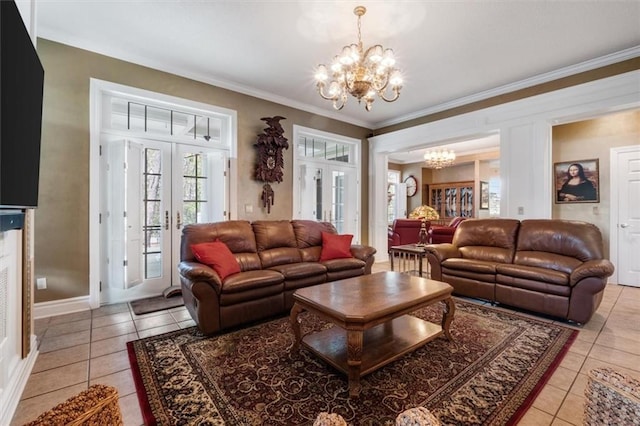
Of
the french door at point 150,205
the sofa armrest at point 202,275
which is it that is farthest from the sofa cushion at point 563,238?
the french door at point 150,205

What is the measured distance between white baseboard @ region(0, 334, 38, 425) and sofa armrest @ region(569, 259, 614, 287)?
4.52m

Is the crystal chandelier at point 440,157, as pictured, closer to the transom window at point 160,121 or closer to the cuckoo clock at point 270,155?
the cuckoo clock at point 270,155

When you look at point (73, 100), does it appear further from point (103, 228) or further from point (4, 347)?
point (4, 347)

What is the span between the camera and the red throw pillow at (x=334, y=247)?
3.88 m

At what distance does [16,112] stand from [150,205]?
8.63ft

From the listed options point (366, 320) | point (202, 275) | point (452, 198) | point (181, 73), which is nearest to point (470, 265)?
point (366, 320)

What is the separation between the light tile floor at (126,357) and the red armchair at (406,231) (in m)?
3.42

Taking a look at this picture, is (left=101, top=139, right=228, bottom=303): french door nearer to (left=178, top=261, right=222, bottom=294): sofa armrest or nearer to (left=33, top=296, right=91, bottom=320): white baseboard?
(left=33, top=296, right=91, bottom=320): white baseboard

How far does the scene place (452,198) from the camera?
9656 millimetres

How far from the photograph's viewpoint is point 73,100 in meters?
3.28

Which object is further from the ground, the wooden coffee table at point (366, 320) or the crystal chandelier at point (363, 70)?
the crystal chandelier at point (363, 70)

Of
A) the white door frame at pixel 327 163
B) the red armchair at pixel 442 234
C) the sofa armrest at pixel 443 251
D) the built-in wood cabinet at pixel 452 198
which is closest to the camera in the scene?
the sofa armrest at pixel 443 251

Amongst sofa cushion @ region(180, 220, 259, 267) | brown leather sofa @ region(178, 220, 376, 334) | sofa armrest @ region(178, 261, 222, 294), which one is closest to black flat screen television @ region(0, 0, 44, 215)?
sofa armrest @ region(178, 261, 222, 294)

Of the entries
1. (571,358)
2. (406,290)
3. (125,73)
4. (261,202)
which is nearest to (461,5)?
(406,290)
